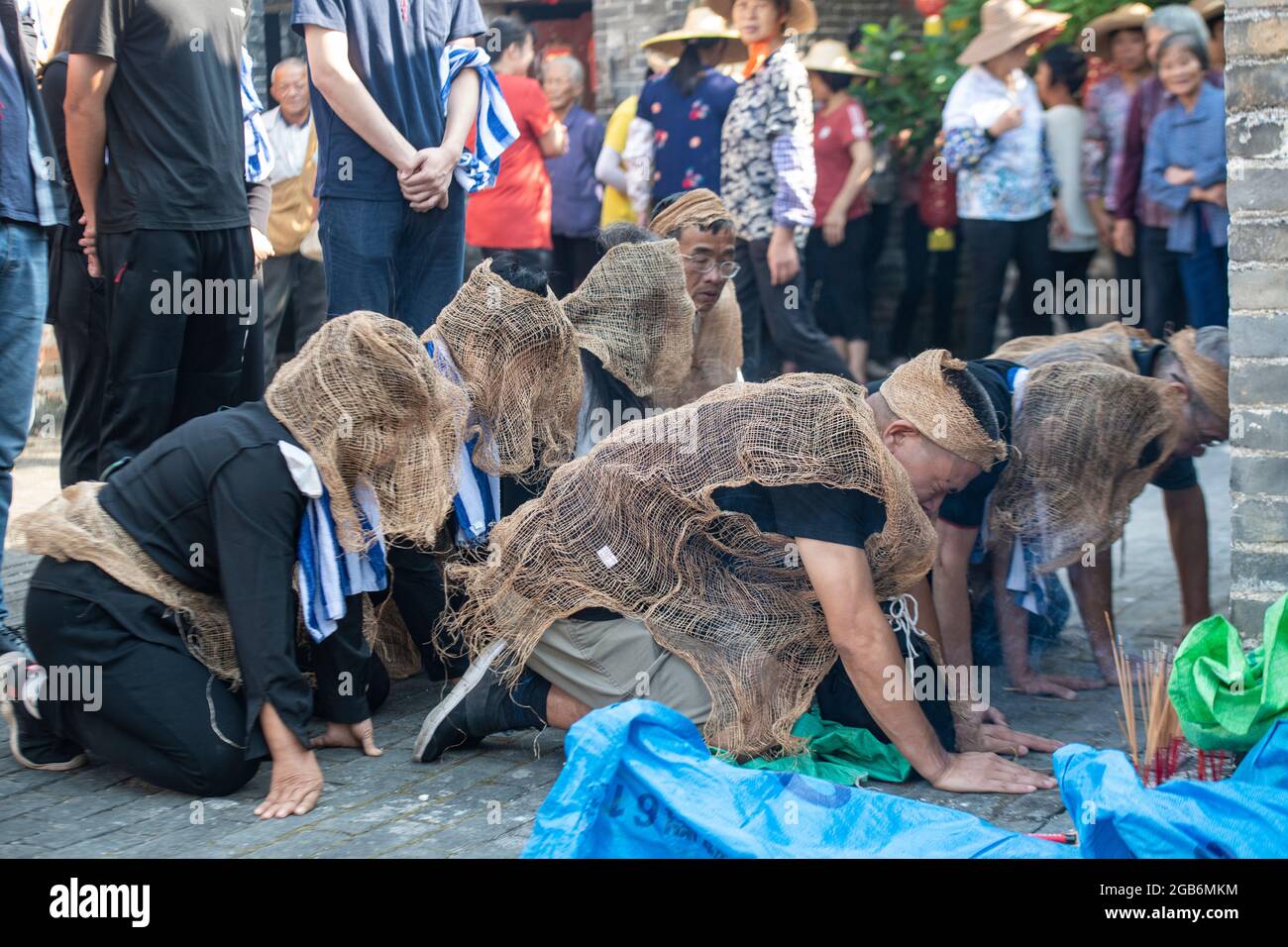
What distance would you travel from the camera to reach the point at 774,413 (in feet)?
11.4

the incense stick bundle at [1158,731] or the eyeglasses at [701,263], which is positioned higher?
the eyeglasses at [701,263]

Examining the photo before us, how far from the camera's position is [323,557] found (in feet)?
11.8

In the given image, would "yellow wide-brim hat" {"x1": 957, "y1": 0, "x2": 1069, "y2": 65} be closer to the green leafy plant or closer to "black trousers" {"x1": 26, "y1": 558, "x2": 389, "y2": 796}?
the green leafy plant

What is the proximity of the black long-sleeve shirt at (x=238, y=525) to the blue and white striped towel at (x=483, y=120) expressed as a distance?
1654 millimetres

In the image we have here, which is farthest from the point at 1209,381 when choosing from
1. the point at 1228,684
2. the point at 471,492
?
the point at 471,492

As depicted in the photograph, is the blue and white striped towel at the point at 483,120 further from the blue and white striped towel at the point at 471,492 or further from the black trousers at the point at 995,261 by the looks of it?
the black trousers at the point at 995,261

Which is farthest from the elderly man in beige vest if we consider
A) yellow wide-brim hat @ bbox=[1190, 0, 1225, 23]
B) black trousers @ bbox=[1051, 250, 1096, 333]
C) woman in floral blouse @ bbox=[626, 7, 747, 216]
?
yellow wide-brim hat @ bbox=[1190, 0, 1225, 23]

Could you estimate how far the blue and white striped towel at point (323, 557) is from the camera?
350 cm

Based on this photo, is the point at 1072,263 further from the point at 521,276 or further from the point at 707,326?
the point at 521,276

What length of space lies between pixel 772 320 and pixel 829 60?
194 cm

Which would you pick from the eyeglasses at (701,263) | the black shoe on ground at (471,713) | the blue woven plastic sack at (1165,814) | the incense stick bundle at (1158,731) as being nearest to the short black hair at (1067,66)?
the eyeglasses at (701,263)

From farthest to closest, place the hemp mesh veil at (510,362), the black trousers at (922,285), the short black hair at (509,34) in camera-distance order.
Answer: the black trousers at (922,285)
the short black hair at (509,34)
the hemp mesh veil at (510,362)
